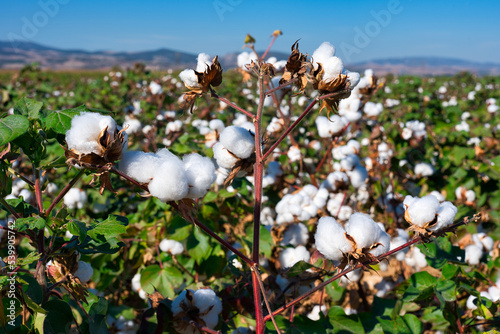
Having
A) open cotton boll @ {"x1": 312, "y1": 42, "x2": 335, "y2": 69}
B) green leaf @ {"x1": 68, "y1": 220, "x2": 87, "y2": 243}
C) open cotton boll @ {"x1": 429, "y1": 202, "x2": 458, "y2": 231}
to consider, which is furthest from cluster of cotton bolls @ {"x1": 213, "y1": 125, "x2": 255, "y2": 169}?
open cotton boll @ {"x1": 429, "y1": 202, "x2": 458, "y2": 231}

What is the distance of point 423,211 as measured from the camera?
0.91m

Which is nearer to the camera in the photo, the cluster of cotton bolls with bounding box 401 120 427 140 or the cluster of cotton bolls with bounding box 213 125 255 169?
the cluster of cotton bolls with bounding box 213 125 255 169

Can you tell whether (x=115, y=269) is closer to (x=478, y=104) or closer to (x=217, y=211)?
(x=217, y=211)

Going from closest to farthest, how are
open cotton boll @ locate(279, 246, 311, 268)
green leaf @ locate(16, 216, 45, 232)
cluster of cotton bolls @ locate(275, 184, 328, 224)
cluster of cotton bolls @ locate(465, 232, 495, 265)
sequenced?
green leaf @ locate(16, 216, 45, 232) < open cotton boll @ locate(279, 246, 311, 268) < cluster of cotton bolls @ locate(275, 184, 328, 224) < cluster of cotton bolls @ locate(465, 232, 495, 265)

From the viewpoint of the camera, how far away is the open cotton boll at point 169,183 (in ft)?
2.33

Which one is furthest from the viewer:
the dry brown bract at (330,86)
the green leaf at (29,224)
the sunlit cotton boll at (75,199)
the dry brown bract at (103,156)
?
the sunlit cotton boll at (75,199)

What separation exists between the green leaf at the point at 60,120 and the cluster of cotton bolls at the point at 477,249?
1907mm

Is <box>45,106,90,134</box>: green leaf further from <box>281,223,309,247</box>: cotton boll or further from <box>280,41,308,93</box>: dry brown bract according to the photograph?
<box>281,223,309,247</box>: cotton boll

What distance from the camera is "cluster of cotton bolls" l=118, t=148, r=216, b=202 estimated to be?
71 centimetres

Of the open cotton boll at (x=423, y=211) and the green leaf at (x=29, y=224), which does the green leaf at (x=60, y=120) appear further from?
the open cotton boll at (x=423, y=211)

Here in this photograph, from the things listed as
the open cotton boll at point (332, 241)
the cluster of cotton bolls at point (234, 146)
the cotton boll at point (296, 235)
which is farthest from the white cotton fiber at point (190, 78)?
the cotton boll at point (296, 235)

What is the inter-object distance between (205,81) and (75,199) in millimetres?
1728

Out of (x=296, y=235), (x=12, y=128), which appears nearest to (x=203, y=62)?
(x=12, y=128)

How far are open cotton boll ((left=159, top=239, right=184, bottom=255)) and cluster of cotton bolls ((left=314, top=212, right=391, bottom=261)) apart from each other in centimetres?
115
